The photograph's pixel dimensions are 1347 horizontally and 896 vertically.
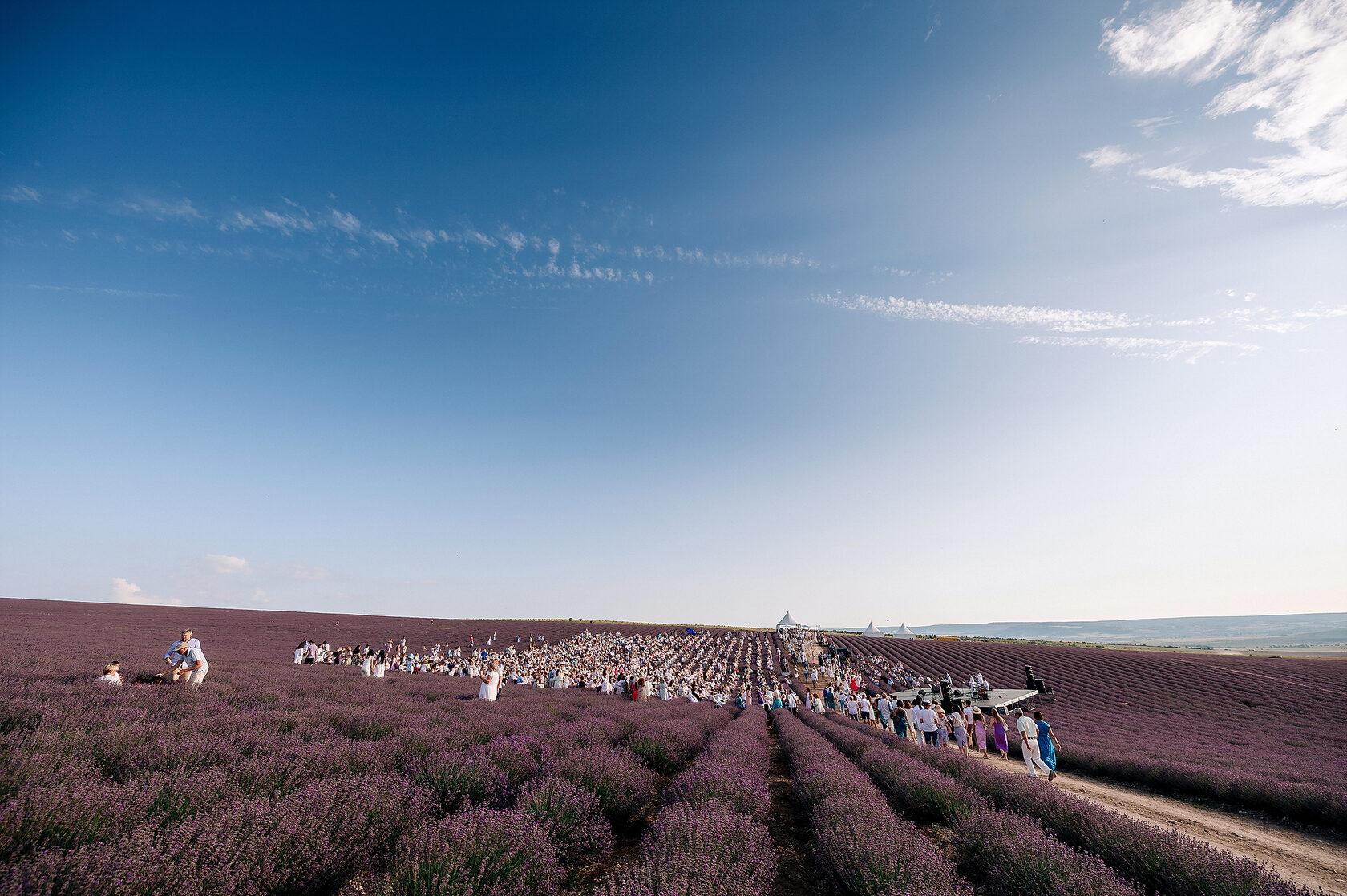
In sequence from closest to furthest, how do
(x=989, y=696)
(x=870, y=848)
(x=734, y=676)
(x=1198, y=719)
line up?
(x=870, y=848)
(x=1198, y=719)
(x=989, y=696)
(x=734, y=676)

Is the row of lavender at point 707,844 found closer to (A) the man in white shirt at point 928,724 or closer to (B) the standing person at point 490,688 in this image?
(B) the standing person at point 490,688

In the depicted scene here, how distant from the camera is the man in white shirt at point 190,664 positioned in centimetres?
761

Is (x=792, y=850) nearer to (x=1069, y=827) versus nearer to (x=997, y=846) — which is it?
(x=997, y=846)

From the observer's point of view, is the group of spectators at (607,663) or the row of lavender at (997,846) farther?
the group of spectators at (607,663)

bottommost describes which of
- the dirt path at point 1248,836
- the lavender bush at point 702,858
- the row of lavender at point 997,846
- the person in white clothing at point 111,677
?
the dirt path at point 1248,836

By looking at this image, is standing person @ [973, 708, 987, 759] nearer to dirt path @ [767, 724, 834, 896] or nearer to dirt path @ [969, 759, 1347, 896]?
dirt path @ [969, 759, 1347, 896]

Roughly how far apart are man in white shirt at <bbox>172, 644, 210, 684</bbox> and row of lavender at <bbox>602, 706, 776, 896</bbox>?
25.3 ft

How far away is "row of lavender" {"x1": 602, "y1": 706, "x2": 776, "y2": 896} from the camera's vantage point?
2.49m

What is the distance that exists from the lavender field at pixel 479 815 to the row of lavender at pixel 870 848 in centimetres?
2

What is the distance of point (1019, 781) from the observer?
227 inches

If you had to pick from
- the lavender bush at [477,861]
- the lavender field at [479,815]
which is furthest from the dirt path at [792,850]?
the lavender bush at [477,861]

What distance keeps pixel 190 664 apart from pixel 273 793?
6.59 metres

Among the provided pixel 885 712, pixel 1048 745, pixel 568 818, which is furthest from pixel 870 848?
pixel 885 712

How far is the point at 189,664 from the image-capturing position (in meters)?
7.78
